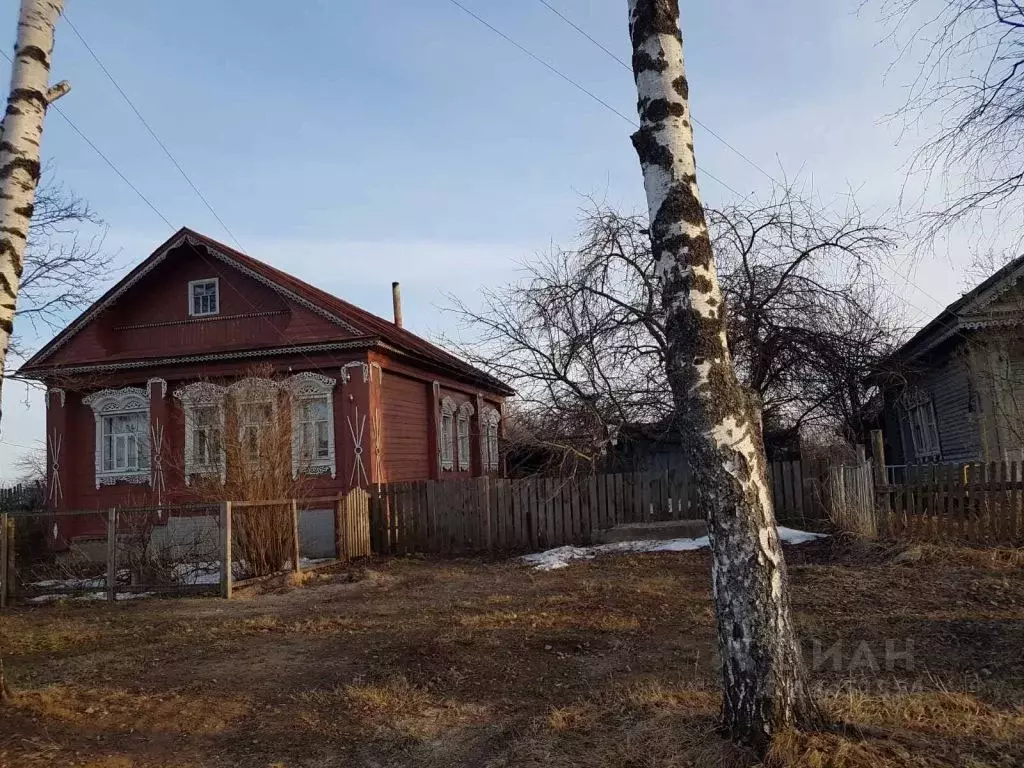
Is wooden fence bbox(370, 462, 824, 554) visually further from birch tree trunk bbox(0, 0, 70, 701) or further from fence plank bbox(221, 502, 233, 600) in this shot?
birch tree trunk bbox(0, 0, 70, 701)

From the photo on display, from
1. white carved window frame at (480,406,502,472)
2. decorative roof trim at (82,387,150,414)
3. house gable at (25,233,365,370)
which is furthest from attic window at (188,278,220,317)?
white carved window frame at (480,406,502,472)

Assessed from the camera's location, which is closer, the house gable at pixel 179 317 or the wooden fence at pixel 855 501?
the wooden fence at pixel 855 501

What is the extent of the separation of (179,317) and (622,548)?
11.7 meters

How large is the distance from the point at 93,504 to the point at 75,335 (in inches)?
157

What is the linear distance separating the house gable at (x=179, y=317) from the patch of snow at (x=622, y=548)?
731 centimetres

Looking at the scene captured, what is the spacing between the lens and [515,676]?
5.96 m

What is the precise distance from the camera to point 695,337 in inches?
166

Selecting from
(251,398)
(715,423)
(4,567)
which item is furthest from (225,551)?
(715,423)

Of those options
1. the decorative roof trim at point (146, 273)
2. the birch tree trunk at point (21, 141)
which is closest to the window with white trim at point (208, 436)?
the decorative roof trim at point (146, 273)

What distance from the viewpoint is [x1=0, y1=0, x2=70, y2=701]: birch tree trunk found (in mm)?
5750

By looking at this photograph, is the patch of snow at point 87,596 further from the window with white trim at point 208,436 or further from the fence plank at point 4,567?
the window with white trim at point 208,436

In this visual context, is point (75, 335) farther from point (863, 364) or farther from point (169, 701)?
point (863, 364)

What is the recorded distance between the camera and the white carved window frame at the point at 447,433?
21.8 metres

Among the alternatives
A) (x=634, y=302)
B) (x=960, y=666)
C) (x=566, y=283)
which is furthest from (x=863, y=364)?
(x=960, y=666)
